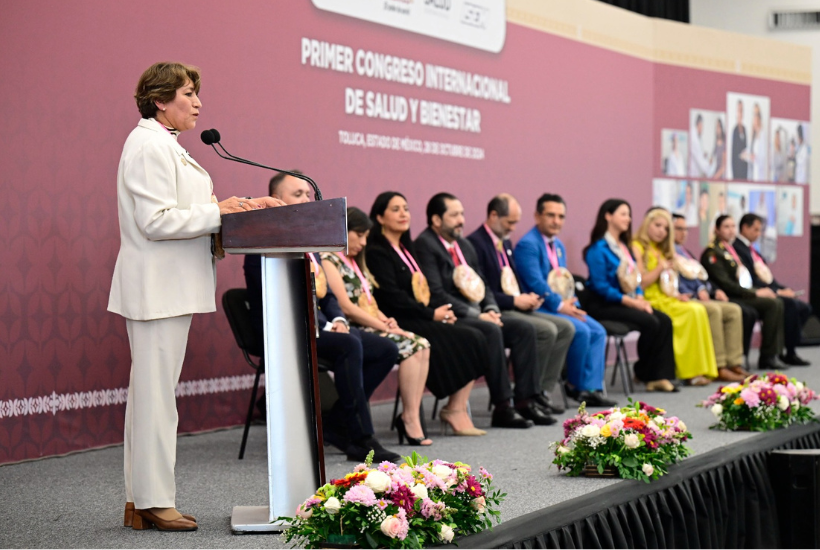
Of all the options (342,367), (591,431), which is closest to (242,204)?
(342,367)

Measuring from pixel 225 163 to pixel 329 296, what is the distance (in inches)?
43.5

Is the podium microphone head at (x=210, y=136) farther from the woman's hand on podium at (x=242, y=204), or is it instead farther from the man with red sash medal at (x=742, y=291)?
the man with red sash medal at (x=742, y=291)

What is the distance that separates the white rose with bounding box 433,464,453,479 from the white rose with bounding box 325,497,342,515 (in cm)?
28

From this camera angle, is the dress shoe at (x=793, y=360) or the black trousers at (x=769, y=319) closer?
the black trousers at (x=769, y=319)

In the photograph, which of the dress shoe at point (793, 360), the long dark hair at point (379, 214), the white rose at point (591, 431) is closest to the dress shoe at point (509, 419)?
the long dark hair at point (379, 214)

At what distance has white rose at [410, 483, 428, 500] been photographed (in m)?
2.25

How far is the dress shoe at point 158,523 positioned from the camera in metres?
2.89

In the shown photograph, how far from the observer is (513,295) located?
5.71 m

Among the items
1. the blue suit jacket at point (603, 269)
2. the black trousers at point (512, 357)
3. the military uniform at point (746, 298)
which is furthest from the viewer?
the military uniform at point (746, 298)

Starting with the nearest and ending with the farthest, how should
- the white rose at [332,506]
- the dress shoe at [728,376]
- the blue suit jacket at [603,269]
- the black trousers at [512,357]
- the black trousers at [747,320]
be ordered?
the white rose at [332,506], the black trousers at [512,357], the blue suit jacket at [603,269], the dress shoe at [728,376], the black trousers at [747,320]

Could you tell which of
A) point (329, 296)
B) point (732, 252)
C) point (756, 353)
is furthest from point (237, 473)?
point (756, 353)

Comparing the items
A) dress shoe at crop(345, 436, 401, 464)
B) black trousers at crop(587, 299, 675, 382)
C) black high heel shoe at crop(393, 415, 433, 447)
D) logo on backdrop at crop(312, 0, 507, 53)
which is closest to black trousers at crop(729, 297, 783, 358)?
black trousers at crop(587, 299, 675, 382)

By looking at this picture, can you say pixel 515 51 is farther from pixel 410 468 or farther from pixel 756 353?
pixel 410 468

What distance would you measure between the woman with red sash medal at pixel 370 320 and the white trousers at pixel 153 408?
1705 mm
